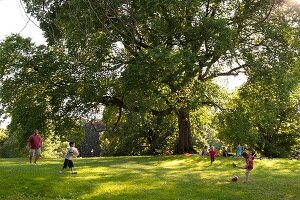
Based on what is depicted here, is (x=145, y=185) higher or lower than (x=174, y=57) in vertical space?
lower

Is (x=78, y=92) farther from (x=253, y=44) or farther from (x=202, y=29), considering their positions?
(x=253, y=44)

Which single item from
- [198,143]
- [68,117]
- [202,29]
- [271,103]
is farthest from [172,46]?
[198,143]

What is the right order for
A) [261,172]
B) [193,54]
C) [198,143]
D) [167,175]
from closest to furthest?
1. [167,175]
2. [261,172]
3. [193,54]
4. [198,143]

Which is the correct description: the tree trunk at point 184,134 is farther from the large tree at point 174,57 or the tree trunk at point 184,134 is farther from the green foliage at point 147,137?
the green foliage at point 147,137

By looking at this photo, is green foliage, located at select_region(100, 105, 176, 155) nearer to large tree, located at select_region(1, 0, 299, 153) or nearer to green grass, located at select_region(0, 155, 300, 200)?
large tree, located at select_region(1, 0, 299, 153)

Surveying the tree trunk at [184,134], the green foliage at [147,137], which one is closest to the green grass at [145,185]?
the tree trunk at [184,134]

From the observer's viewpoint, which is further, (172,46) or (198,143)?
(198,143)

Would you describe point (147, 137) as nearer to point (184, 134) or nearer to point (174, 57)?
point (184, 134)

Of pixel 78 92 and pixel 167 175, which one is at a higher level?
pixel 78 92

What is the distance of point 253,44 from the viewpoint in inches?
1262

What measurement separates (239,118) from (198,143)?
22223 millimetres

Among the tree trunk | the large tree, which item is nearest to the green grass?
the large tree

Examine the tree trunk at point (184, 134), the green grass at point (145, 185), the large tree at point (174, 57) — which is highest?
the large tree at point (174, 57)

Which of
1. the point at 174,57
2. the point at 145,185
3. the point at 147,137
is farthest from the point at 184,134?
the point at 145,185
